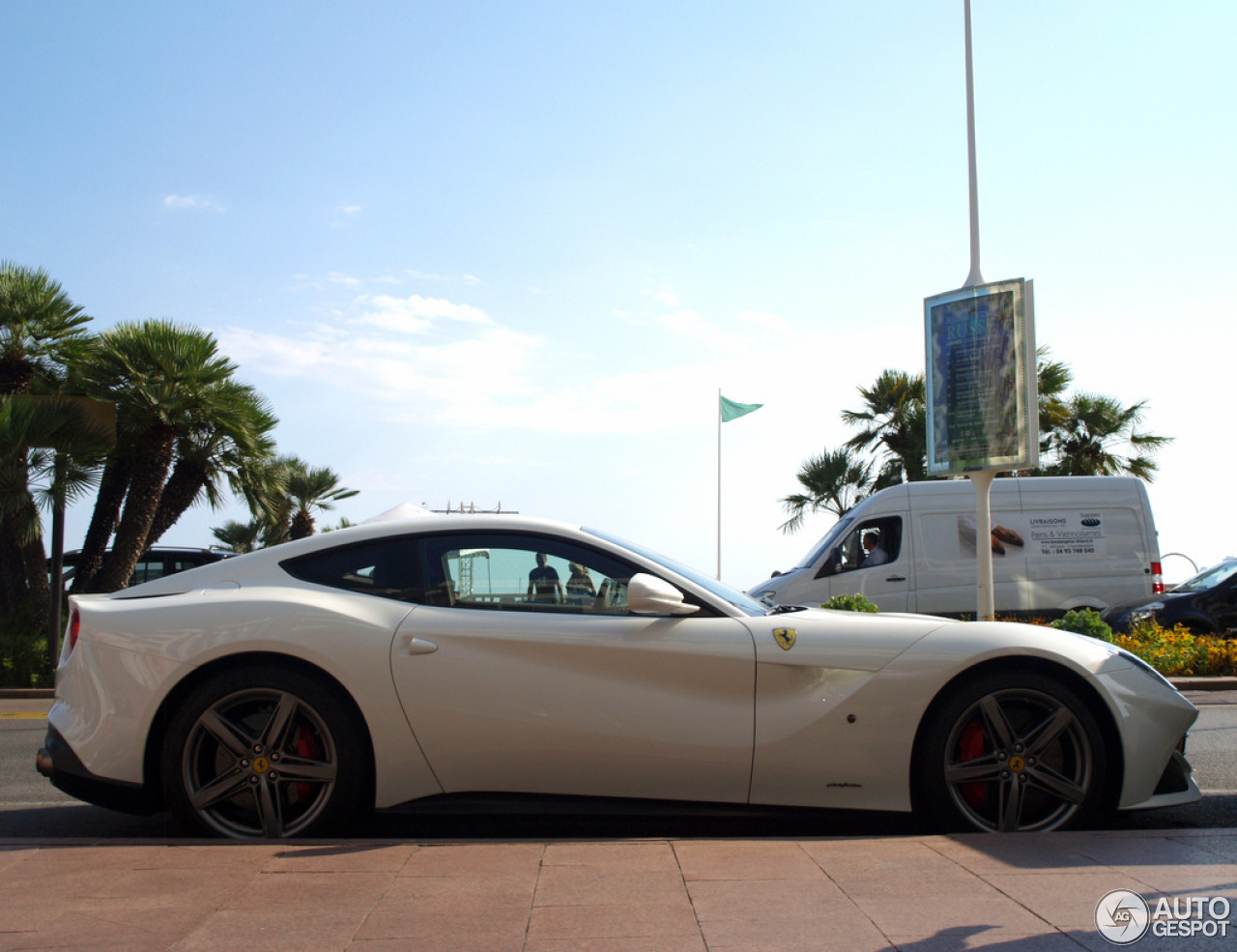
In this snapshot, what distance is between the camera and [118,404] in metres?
15.2

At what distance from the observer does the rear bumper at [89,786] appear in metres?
3.82

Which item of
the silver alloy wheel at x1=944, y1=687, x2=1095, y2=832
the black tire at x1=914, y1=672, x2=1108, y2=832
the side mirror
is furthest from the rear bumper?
the silver alloy wheel at x1=944, y1=687, x2=1095, y2=832

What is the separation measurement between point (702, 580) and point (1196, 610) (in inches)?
421

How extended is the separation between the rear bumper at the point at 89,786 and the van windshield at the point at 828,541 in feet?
35.6

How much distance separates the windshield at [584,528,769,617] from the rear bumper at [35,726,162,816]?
2.00 meters

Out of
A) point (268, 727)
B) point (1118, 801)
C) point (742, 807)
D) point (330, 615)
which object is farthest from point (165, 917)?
point (1118, 801)

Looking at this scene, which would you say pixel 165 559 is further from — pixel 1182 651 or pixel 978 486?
pixel 1182 651

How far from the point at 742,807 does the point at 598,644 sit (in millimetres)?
808

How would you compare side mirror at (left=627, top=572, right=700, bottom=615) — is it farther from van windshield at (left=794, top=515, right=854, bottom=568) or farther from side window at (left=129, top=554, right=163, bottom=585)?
side window at (left=129, top=554, right=163, bottom=585)

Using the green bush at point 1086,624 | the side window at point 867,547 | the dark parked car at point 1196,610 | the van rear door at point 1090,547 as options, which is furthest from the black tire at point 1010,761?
the van rear door at point 1090,547

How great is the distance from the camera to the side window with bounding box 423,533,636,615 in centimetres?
400

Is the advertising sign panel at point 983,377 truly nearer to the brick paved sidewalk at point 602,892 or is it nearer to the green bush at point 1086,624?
the green bush at point 1086,624

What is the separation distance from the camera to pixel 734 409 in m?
25.9
